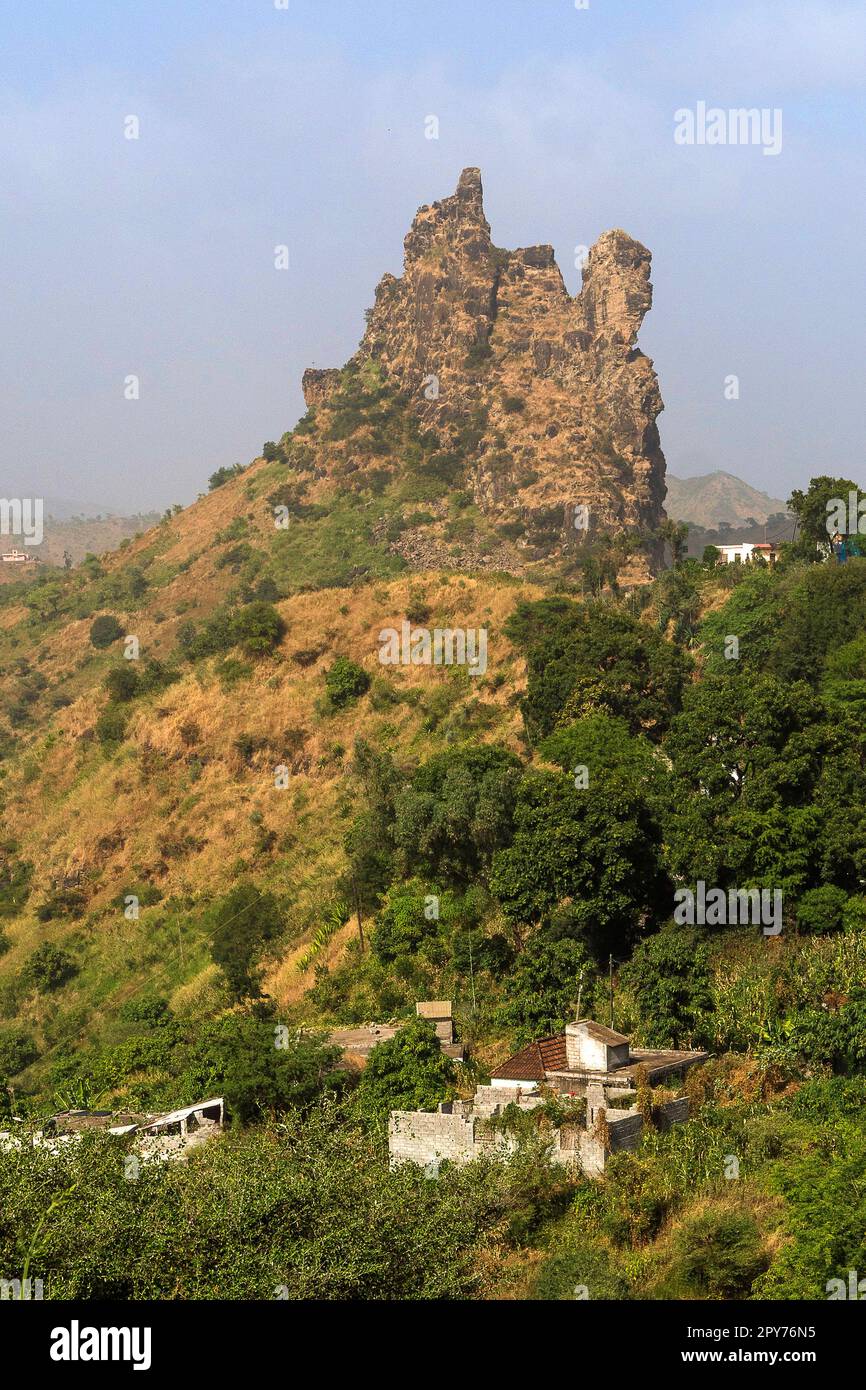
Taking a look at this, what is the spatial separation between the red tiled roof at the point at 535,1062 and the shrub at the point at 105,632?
7013cm

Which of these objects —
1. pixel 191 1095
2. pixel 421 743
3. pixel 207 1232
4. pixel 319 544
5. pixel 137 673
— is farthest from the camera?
pixel 319 544

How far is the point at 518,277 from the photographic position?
102m

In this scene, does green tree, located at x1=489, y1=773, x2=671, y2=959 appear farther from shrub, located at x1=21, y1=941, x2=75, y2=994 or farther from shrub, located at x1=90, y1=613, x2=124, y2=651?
shrub, located at x1=90, y1=613, x2=124, y2=651

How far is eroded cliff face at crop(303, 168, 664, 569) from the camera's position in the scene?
306 feet

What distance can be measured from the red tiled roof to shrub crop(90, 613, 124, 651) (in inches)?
2761

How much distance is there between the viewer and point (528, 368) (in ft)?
325

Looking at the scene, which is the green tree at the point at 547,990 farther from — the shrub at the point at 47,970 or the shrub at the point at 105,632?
the shrub at the point at 105,632

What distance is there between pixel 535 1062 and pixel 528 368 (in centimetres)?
7837

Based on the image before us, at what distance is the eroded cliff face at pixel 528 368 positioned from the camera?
93.1 metres

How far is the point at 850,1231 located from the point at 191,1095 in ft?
42.0

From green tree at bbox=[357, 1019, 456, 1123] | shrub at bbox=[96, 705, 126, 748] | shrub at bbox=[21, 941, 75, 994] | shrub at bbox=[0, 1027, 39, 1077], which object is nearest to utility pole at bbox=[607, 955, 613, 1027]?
green tree at bbox=[357, 1019, 456, 1123]

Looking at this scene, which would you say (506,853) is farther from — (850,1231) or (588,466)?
(588,466)

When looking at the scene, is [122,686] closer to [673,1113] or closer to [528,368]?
[673,1113]
